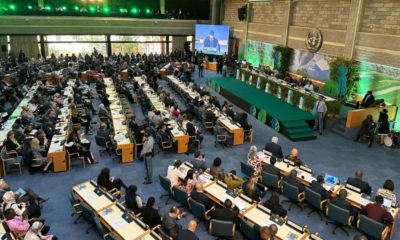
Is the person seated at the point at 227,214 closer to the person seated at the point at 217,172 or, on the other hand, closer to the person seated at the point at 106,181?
the person seated at the point at 217,172

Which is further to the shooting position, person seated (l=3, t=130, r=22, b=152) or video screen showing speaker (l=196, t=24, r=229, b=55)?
video screen showing speaker (l=196, t=24, r=229, b=55)

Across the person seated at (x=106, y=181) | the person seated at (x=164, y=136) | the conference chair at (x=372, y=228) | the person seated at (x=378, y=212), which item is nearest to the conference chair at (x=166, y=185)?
the person seated at (x=106, y=181)

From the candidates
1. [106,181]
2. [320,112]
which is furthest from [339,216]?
[320,112]

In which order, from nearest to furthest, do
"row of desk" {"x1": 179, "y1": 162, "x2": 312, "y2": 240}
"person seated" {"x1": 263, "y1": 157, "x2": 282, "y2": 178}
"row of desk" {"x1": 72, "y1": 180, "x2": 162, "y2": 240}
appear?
1. "row of desk" {"x1": 72, "y1": 180, "x2": 162, "y2": 240}
2. "row of desk" {"x1": 179, "y1": 162, "x2": 312, "y2": 240}
3. "person seated" {"x1": 263, "y1": 157, "x2": 282, "y2": 178}

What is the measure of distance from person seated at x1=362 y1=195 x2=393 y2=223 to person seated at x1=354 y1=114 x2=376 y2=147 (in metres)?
6.69

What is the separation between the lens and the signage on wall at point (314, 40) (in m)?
19.9

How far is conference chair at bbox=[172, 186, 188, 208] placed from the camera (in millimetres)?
8539

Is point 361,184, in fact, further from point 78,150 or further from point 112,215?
point 78,150

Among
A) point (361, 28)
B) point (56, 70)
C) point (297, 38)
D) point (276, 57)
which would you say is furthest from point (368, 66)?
point (56, 70)

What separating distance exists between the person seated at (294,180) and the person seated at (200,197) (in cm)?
225

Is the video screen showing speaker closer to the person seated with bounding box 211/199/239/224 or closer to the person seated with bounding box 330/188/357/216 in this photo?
the person seated with bounding box 330/188/357/216

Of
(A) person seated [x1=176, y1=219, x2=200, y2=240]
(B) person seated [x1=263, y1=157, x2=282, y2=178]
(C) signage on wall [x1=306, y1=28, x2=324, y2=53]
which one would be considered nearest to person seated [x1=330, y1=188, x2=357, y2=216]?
(B) person seated [x1=263, y1=157, x2=282, y2=178]

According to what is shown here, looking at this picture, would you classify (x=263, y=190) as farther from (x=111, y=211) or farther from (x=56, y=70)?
(x=56, y=70)

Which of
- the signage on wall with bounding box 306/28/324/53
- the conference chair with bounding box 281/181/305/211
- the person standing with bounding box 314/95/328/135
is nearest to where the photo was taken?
the conference chair with bounding box 281/181/305/211
